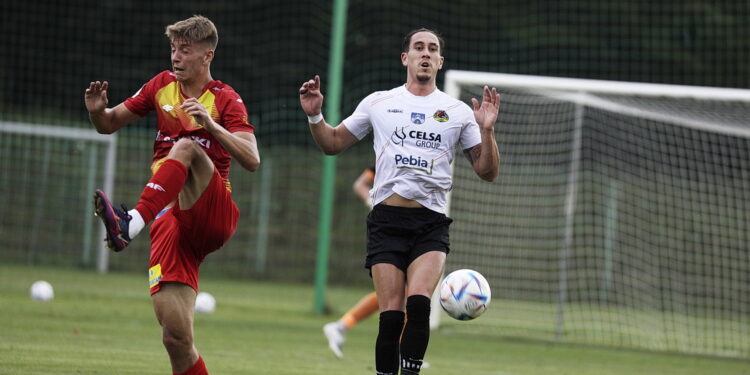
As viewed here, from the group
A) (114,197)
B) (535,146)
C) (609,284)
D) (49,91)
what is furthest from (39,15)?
(609,284)

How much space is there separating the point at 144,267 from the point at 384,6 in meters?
7.96

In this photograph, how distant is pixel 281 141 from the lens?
25.2 m

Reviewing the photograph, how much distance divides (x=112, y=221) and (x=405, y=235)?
2.06 metres

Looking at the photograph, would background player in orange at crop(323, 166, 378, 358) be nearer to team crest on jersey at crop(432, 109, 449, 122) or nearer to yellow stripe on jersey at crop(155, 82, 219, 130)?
team crest on jersey at crop(432, 109, 449, 122)

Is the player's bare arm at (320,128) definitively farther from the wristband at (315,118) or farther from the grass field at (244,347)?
the grass field at (244,347)

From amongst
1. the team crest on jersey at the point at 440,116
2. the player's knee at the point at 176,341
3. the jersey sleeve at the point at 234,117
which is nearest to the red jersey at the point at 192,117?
the jersey sleeve at the point at 234,117

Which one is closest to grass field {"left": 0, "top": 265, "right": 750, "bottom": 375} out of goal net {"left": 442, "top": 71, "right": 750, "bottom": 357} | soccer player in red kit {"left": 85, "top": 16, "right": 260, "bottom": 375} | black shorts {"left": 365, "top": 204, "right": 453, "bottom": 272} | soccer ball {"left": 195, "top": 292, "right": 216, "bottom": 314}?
soccer ball {"left": 195, "top": 292, "right": 216, "bottom": 314}

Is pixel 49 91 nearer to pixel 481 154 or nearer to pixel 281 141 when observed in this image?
pixel 281 141

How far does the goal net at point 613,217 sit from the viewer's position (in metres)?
13.5

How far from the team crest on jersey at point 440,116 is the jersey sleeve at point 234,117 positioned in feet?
4.29

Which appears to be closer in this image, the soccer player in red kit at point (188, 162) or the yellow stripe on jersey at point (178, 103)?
the soccer player in red kit at point (188, 162)

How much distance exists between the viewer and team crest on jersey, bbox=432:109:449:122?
22.1 ft

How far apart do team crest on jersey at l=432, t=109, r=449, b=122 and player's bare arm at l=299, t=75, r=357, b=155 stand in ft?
1.90

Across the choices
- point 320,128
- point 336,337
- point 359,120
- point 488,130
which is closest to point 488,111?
point 488,130
